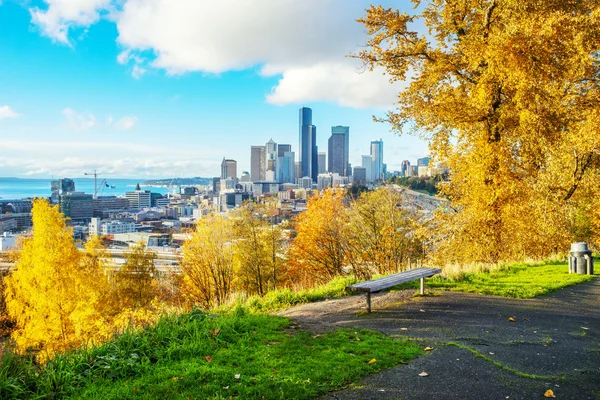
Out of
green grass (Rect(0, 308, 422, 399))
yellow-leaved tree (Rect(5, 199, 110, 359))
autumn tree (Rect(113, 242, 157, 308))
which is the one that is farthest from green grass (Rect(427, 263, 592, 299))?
autumn tree (Rect(113, 242, 157, 308))

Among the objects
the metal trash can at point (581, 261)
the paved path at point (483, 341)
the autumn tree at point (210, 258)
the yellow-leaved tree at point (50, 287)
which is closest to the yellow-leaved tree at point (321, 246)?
the autumn tree at point (210, 258)

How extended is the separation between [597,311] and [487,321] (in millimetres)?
2434

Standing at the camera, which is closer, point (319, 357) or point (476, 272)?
point (319, 357)

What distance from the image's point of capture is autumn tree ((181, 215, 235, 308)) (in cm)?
2489

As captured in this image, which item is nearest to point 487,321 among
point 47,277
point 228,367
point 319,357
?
point 319,357

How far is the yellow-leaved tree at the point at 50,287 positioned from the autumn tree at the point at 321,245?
11769mm

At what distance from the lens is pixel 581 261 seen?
1080cm

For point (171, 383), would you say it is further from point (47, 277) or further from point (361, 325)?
point (47, 277)

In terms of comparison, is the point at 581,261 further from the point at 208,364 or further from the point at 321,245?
the point at 208,364

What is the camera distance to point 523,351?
202 inches

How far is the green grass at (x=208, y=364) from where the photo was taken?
3689mm

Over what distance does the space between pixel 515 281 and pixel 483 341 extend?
5118 mm

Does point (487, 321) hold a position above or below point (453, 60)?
below

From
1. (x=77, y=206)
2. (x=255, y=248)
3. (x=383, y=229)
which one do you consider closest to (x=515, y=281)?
(x=383, y=229)
